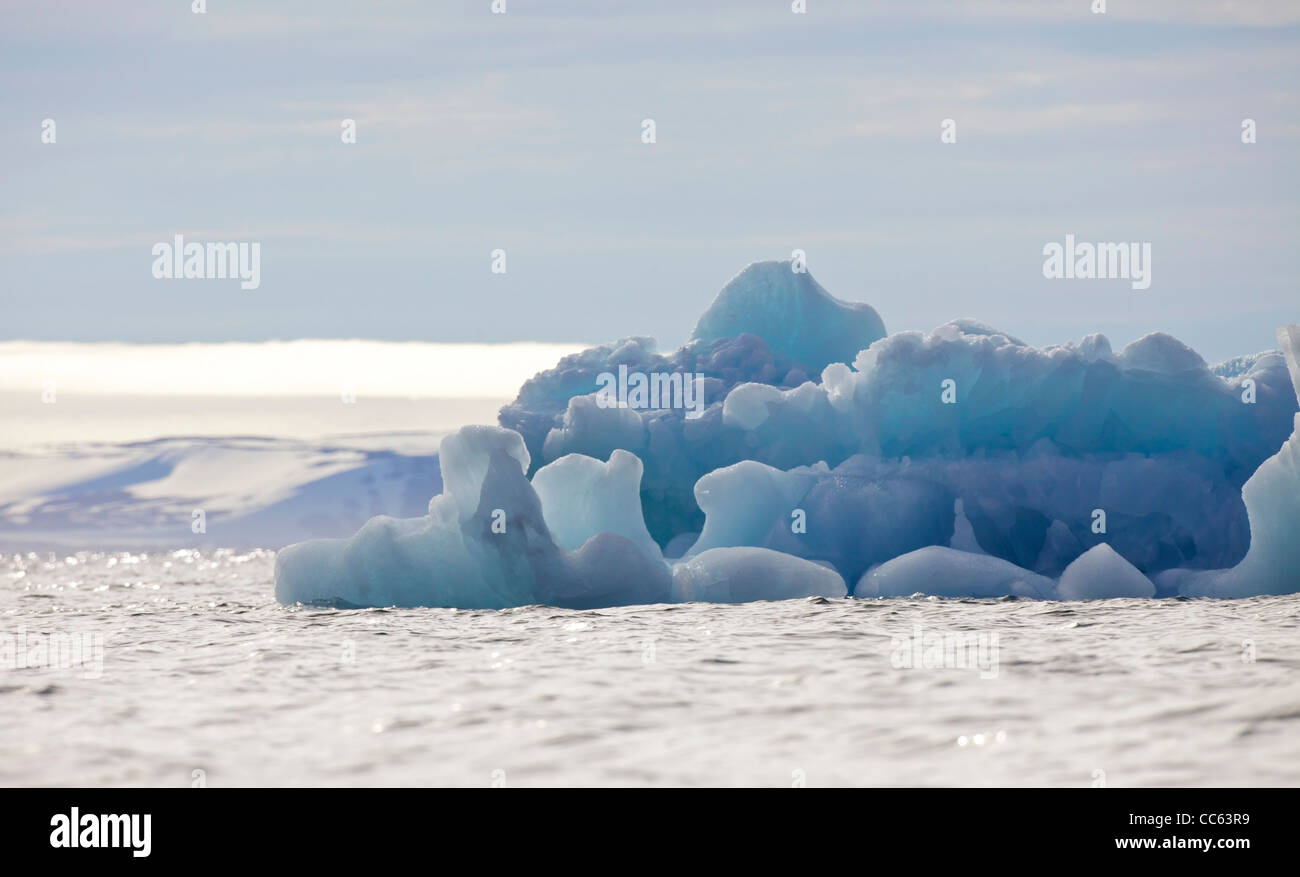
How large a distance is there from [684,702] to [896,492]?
1141 centimetres

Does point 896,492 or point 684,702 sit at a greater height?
point 896,492

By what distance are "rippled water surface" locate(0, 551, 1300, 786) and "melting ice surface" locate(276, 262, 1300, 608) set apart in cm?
213

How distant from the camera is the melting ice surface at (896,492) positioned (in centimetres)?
1900

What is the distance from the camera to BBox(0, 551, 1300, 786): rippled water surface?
8258 mm

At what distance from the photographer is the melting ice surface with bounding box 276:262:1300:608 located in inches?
748

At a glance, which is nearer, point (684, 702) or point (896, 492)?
point (684, 702)

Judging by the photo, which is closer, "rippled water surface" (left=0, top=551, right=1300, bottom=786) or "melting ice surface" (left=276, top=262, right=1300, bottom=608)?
"rippled water surface" (left=0, top=551, right=1300, bottom=786)

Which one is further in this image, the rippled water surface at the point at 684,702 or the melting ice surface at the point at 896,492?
the melting ice surface at the point at 896,492

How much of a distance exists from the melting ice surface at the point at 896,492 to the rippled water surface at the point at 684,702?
213 cm

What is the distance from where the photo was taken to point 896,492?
70.2 ft
